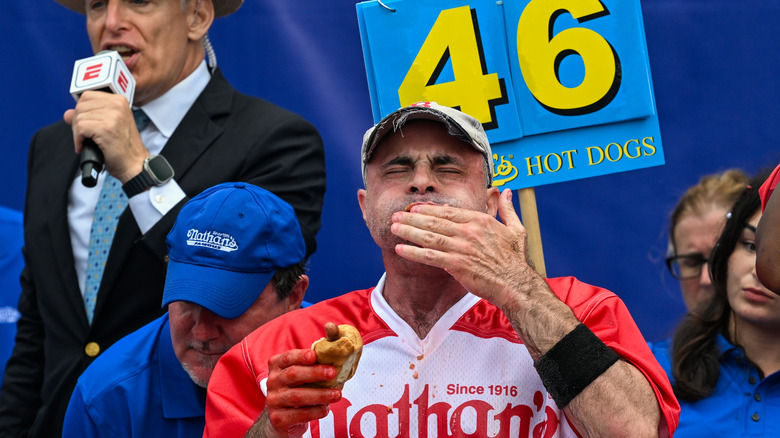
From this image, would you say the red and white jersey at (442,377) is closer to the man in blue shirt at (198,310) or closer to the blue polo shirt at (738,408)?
the man in blue shirt at (198,310)

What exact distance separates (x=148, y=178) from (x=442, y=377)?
41.0 inches

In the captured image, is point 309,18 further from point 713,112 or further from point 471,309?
point 471,309

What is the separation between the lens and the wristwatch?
2.54 meters

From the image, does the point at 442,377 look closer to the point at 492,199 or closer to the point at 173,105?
the point at 492,199

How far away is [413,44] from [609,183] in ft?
3.37

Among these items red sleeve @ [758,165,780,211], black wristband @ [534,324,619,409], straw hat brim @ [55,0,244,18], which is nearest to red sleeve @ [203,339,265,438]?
black wristband @ [534,324,619,409]

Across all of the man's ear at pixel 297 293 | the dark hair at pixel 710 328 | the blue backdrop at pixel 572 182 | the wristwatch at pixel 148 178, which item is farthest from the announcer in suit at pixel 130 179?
the dark hair at pixel 710 328

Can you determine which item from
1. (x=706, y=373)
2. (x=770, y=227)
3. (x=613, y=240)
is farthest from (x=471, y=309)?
(x=613, y=240)

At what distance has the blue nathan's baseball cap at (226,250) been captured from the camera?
2.25m

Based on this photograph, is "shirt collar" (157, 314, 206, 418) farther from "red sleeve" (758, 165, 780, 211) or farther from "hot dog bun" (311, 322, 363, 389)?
"red sleeve" (758, 165, 780, 211)

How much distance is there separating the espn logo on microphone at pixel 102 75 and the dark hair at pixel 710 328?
5.60 feet

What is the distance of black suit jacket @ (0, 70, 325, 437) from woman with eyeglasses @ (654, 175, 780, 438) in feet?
3.55

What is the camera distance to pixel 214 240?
2.29 m

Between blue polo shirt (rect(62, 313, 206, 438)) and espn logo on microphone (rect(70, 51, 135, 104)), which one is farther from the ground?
espn logo on microphone (rect(70, 51, 135, 104))
